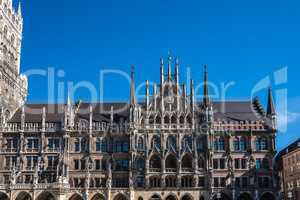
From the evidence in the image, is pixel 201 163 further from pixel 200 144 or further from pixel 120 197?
pixel 120 197

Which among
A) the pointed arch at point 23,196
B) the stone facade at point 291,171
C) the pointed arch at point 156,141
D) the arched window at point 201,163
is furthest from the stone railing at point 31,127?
the stone facade at point 291,171

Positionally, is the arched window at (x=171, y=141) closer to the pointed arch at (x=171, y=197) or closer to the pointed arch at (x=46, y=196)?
the pointed arch at (x=171, y=197)

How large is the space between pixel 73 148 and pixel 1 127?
46.0ft

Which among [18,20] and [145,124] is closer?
[145,124]

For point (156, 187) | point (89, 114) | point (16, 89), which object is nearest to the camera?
point (156, 187)

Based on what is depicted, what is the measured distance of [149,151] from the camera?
84938 millimetres

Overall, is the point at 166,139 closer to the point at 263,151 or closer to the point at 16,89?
→ the point at 263,151

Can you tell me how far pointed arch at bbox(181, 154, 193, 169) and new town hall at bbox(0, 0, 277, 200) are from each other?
0.18 metres

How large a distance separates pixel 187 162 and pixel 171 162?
2918 mm

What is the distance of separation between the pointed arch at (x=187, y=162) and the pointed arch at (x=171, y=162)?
1.46m

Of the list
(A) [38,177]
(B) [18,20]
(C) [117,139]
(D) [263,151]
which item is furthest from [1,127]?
(D) [263,151]

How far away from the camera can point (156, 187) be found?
274ft

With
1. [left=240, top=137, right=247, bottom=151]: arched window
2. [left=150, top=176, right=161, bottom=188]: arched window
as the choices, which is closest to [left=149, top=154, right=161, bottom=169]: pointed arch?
[left=150, top=176, right=161, bottom=188]: arched window

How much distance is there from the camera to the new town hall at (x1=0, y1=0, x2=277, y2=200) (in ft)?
273
